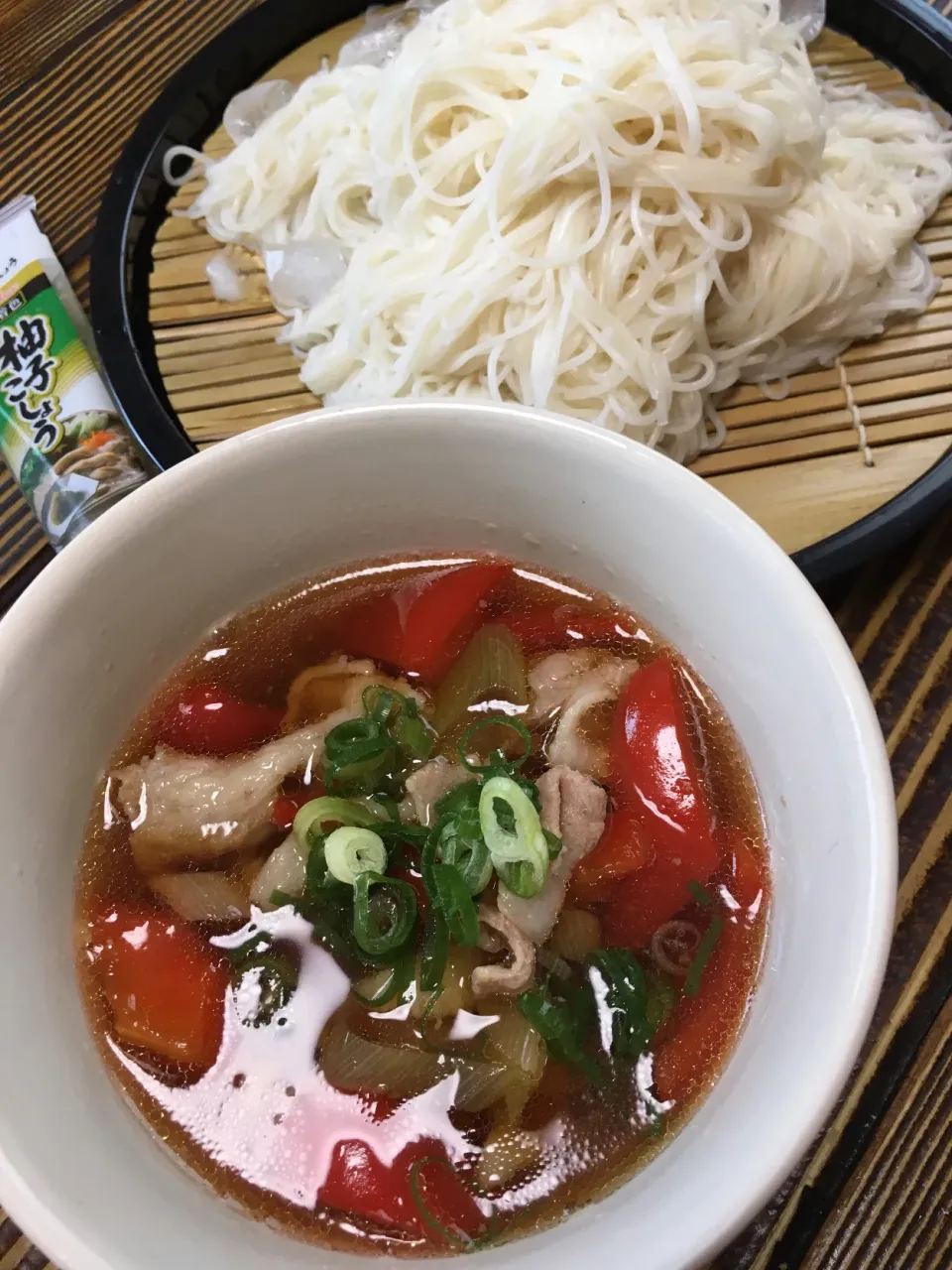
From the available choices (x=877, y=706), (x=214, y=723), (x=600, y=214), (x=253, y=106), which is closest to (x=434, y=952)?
(x=214, y=723)

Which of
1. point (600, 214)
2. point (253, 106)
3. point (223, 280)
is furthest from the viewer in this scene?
point (253, 106)

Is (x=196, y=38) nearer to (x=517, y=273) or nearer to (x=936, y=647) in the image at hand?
(x=517, y=273)

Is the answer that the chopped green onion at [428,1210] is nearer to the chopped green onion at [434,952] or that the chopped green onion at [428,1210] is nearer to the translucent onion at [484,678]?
the chopped green onion at [434,952]

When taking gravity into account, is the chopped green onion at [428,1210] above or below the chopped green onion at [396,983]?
below

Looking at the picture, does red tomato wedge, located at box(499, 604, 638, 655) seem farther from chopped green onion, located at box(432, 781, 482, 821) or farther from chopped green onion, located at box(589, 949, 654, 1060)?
chopped green onion, located at box(589, 949, 654, 1060)

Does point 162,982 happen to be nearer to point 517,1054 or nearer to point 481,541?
point 517,1054

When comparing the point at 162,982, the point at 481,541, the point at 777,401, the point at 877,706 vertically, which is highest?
the point at 481,541

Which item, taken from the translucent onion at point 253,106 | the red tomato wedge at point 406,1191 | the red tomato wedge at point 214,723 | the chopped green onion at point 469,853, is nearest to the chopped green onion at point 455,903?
the chopped green onion at point 469,853
